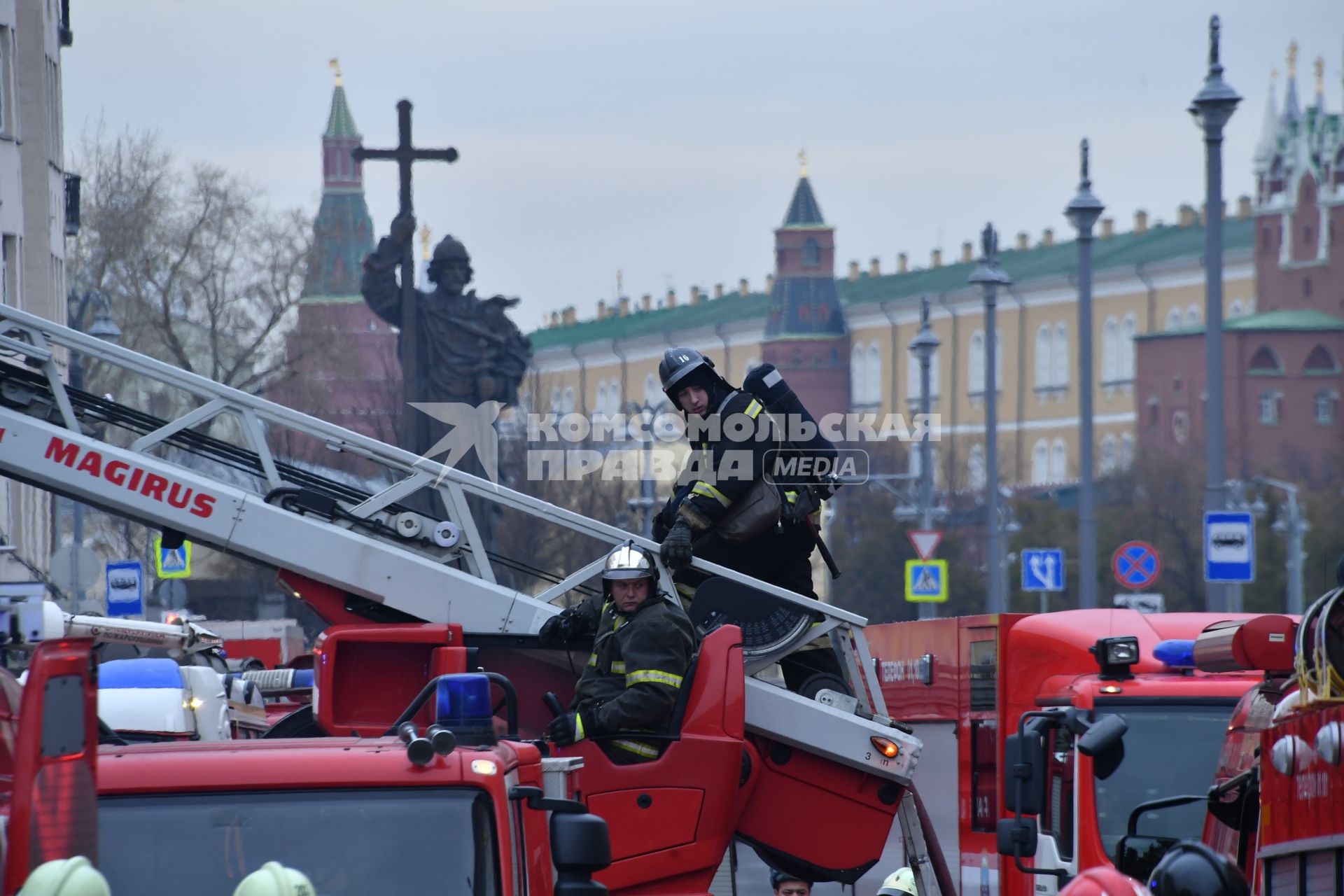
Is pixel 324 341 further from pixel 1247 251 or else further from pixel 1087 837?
pixel 1247 251

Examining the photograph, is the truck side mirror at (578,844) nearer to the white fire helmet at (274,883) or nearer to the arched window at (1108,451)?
the white fire helmet at (274,883)

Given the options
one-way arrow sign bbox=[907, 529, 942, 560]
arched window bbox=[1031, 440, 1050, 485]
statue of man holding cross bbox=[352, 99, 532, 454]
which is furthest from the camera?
arched window bbox=[1031, 440, 1050, 485]

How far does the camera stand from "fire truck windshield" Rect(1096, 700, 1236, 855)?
380 inches

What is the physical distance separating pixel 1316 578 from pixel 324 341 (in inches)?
1542

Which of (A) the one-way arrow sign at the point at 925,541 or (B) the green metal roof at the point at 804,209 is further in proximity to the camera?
(B) the green metal roof at the point at 804,209

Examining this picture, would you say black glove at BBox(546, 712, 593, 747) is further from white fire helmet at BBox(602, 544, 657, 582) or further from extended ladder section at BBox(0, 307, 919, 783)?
extended ladder section at BBox(0, 307, 919, 783)

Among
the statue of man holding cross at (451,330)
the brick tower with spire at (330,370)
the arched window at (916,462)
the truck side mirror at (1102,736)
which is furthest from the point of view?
the arched window at (916,462)

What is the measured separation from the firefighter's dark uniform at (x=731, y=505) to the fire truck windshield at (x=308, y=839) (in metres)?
4.47

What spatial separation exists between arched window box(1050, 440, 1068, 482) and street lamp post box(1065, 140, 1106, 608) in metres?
106

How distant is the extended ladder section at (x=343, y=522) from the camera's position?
10.5 meters

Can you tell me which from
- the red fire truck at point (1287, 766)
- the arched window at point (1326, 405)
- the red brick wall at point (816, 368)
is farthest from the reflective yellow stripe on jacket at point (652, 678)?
the red brick wall at point (816, 368)

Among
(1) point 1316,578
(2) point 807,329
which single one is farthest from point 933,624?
(2) point 807,329

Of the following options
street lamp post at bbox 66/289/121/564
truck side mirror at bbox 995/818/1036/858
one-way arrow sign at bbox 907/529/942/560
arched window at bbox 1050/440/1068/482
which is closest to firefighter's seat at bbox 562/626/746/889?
truck side mirror at bbox 995/818/1036/858

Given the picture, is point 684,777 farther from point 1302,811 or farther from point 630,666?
point 1302,811
